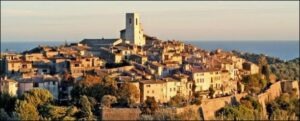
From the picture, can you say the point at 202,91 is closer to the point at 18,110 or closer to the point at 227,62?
the point at 227,62

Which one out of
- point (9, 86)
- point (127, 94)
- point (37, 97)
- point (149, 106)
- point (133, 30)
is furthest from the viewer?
point (133, 30)

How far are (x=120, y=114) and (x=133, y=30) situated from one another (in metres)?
12.5

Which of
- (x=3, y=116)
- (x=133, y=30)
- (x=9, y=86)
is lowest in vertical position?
(x=3, y=116)

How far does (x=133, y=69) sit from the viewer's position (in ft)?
90.0

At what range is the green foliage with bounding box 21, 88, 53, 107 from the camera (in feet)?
74.6

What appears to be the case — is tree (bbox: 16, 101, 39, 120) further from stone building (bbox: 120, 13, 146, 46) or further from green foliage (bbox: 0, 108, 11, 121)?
stone building (bbox: 120, 13, 146, 46)

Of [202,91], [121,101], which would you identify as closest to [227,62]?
[202,91]

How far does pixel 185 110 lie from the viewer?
74.5ft

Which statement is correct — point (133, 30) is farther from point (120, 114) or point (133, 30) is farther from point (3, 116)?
point (3, 116)

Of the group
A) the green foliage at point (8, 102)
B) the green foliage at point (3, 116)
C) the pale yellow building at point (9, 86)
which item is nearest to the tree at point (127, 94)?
the green foliage at point (8, 102)

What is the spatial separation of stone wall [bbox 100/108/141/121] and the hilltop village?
95 centimetres

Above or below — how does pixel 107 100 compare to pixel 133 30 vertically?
below

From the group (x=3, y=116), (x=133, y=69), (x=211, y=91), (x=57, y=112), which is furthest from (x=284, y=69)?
(x=3, y=116)

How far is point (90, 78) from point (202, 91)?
4507 mm
